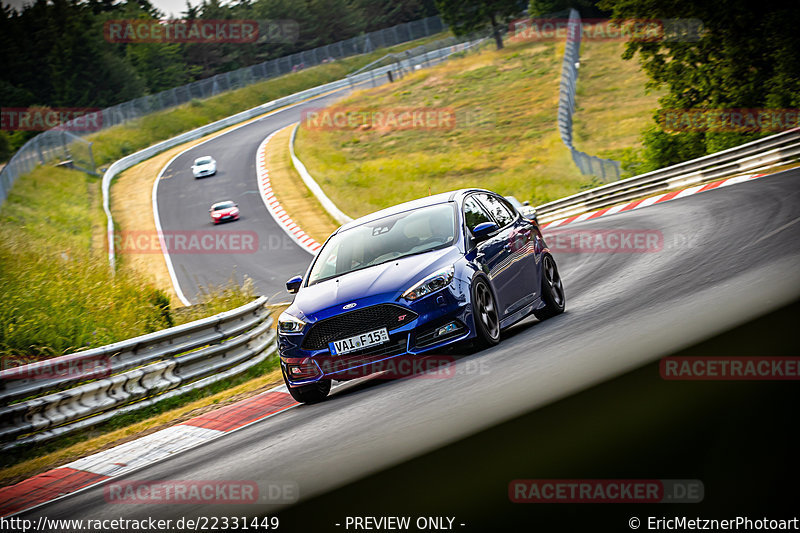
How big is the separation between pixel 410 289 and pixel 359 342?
0.68 meters

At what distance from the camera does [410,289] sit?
785cm

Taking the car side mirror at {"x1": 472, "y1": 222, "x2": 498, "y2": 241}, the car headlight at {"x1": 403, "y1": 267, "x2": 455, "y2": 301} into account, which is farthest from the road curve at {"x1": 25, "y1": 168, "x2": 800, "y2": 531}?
the car side mirror at {"x1": 472, "y1": 222, "x2": 498, "y2": 241}

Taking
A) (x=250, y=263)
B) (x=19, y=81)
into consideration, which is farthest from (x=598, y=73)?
(x=19, y=81)

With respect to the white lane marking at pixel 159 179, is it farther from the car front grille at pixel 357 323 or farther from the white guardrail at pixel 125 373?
the car front grille at pixel 357 323

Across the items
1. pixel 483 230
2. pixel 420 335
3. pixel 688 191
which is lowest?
pixel 688 191

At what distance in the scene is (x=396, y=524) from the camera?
3559mm

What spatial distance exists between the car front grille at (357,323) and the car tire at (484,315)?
65 cm

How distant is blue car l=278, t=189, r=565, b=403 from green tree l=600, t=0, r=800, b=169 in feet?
63.2

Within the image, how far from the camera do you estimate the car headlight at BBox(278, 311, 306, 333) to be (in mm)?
8195

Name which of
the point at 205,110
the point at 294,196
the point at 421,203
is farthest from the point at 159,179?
the point at 421,203

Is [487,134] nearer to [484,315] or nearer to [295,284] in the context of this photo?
[295,284]

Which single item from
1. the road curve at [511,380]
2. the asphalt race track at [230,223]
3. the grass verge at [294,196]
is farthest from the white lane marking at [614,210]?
the road curve at [511,380]

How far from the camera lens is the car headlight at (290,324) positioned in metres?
8.20

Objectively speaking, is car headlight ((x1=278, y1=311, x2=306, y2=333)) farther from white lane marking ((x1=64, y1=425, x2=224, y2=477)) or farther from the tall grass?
the tall grass
